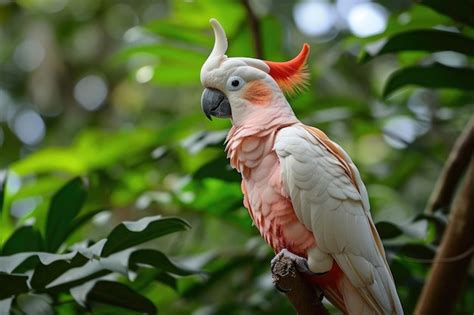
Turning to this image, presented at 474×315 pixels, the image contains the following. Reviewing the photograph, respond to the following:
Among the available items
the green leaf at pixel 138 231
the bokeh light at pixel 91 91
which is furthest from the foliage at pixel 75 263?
the bokeh light at pixel 91 91

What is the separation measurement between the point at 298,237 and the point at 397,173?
47.9 inches

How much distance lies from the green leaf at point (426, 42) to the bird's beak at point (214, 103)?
0.47 m

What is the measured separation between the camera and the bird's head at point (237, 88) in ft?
3.64

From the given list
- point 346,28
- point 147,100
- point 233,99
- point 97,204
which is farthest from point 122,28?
point 233,99

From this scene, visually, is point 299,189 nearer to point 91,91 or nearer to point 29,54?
point 91,91

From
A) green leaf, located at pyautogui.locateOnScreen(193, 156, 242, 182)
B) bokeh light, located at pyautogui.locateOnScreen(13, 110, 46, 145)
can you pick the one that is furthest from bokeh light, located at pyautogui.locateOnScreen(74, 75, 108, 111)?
green leaf, located at pyautogui.locateOnScreen(193, 156, 242, 182)

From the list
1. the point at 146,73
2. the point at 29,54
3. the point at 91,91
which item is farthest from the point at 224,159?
the point at 29,54

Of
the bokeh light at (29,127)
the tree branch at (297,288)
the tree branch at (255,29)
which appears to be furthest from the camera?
the bokeh light at (29,127)

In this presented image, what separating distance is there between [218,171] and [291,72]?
0.42 metres

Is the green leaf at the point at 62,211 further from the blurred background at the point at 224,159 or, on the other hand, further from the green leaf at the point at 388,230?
the green leaf at the point at 388,230

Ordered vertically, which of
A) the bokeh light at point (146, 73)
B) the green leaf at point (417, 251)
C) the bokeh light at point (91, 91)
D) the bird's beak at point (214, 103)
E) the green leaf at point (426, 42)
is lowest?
the bokeh light at point (91, 91)

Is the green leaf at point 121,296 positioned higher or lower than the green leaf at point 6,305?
lower

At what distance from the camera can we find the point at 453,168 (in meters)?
1.66

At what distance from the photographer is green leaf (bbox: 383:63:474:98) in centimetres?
159
